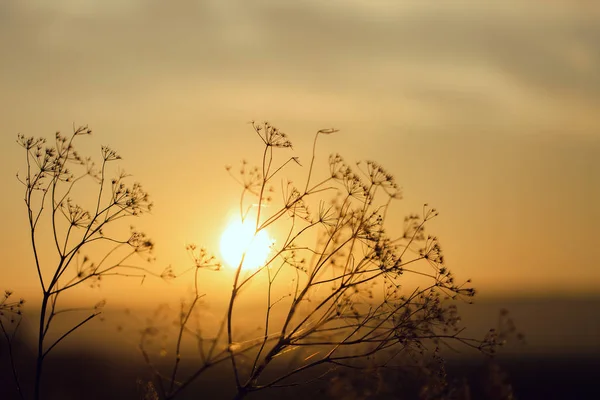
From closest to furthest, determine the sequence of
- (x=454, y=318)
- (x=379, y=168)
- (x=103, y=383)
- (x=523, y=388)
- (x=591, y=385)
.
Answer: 1. (x=454, y=318)
2. (x=379, y=168)
3. (x=103, y=383)
4. (x=523, y=388)
5. (x=591, y=385)

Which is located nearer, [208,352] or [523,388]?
[208,352]

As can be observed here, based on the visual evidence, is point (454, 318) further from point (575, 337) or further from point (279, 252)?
point (575, 337)

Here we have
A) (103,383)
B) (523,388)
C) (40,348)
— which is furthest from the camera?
(523,388)

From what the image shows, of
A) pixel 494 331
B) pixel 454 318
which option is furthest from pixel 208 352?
pixel 494 331

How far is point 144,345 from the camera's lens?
7066 mm

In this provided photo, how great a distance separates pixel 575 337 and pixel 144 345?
139m

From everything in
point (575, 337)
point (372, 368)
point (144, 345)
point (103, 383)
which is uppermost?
point (575, 337)

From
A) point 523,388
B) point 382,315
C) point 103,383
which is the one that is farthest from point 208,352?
point 523,388

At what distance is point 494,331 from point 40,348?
12.6 ft

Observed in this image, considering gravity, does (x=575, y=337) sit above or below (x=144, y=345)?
above

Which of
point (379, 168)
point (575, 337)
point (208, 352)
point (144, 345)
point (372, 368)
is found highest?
point (575, 337)

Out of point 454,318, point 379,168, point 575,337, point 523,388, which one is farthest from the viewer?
point 575,337

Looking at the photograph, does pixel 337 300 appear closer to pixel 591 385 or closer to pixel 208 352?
pixel 208 352

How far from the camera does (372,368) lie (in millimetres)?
5840
